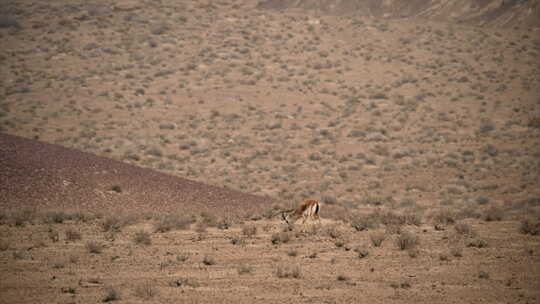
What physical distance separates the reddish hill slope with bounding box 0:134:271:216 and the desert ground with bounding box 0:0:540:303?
0.29ft

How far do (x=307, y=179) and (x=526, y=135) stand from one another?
597 inches

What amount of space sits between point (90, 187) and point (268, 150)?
16.6 m

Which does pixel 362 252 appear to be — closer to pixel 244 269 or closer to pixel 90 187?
pixel 244 269

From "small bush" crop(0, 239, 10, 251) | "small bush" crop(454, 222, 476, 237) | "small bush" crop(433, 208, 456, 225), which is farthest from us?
"small bush" crop(433, 208, 456, 225)

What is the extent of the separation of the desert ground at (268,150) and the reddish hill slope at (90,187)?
0.29 ft

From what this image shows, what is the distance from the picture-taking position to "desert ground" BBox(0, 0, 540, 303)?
10.4 metres

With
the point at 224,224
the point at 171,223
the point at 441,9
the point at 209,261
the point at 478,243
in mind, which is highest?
the point at 441,9

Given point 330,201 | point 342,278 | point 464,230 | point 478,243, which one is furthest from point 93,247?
point 330,201

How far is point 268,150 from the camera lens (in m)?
33.2

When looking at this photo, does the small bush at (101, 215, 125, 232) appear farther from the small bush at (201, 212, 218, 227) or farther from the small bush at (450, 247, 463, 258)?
the small bush at (450, 247, 463, 258)

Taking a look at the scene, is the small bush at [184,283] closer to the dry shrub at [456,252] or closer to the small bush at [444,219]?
the dry shrub at [456,252]

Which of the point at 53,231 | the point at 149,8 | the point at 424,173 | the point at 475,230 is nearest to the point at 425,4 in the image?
the point at 149,8

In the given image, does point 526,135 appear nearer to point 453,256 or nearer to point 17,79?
point 453,256

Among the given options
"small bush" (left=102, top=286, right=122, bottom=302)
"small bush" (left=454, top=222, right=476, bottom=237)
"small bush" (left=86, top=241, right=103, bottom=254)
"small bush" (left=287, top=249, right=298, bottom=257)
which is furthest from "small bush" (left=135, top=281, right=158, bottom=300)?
"small bush" (left=454, top=222, right=476, bottom=237)
